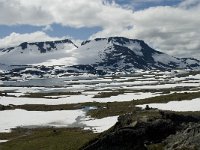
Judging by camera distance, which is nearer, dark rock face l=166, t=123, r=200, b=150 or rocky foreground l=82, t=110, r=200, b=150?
dark rock face l=166, t=123, r=200, b=150

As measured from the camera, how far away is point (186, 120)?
89.4 ft

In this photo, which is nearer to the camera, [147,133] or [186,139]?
[186,139]

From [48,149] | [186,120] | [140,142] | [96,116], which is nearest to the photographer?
[140,142]

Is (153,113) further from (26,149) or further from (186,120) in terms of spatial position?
(26,149)

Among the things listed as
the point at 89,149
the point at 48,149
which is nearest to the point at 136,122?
the point at 89,149

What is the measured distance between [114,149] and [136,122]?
6.83 ft

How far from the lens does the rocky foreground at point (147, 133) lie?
24344mm

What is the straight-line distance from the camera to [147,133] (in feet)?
82.1

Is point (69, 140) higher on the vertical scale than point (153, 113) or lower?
lower

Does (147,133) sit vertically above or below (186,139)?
above

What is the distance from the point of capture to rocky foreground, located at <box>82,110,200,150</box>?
24.3 m

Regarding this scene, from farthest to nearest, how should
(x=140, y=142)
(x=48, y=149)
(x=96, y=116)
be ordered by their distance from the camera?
(x=96, y=116)
(x=48, y=149)
(x=140, y=142)

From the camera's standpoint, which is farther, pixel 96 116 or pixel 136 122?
pixel 96 116

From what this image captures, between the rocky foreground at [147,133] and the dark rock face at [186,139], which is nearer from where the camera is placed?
the dark rock face at [186,139]
